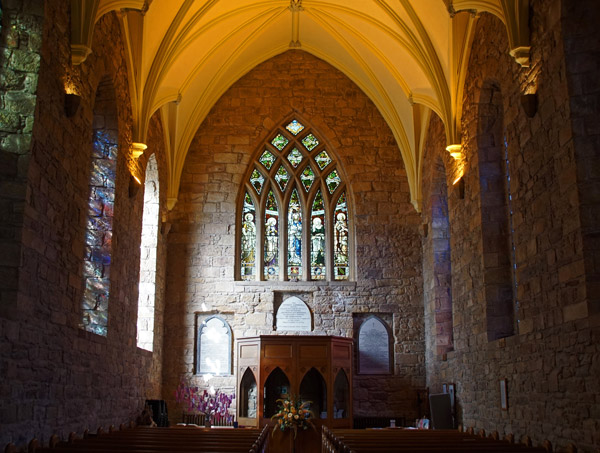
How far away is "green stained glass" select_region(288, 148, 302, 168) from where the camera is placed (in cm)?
1386

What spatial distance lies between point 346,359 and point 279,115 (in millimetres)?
5175

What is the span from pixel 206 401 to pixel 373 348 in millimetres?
3289

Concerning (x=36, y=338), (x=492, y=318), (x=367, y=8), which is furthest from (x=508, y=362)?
(x=367, y=8)

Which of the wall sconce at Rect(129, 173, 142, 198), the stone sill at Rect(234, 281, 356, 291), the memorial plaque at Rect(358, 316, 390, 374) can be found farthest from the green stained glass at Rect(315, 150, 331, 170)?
the wall sconce at Rect(129, 173, 142, 198)

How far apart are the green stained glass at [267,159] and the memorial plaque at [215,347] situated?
3.31 m

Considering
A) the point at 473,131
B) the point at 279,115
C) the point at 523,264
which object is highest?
the point at 279,115

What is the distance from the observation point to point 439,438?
7.37 m

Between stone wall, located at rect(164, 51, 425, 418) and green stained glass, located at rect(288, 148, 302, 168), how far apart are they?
65 cm

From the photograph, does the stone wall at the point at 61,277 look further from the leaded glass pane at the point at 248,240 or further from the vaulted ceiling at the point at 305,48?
the leaded glass pane at the point at 248,240

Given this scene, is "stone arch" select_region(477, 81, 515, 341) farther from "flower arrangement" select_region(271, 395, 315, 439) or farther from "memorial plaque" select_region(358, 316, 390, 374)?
"memorial plaque" select_region(358, 316, 390, 374)

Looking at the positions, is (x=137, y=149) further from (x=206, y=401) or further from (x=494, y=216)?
(x=494, y=216)

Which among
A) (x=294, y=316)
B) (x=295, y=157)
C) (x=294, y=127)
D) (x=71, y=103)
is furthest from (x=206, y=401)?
(x=71, y=103)

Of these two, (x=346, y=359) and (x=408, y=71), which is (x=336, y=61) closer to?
(x=408, y=71)

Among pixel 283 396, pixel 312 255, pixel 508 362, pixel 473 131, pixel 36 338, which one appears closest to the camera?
pixel 36 338
